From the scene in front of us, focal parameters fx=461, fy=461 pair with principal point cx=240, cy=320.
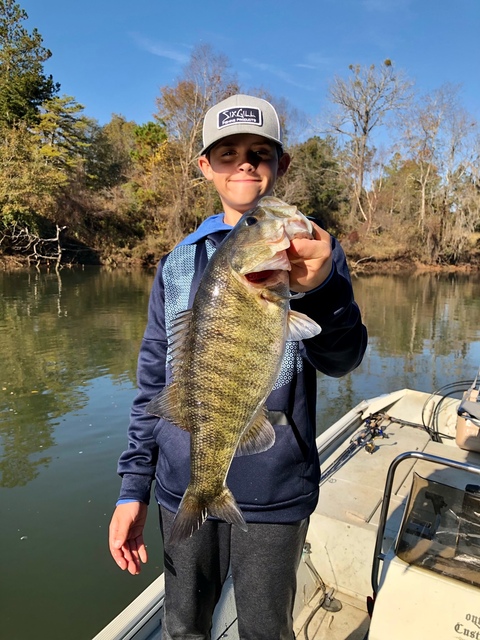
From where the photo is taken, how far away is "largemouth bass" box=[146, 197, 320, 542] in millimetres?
1407

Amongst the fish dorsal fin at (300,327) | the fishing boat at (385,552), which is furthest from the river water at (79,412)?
the fish dorsal fin at (300,327)

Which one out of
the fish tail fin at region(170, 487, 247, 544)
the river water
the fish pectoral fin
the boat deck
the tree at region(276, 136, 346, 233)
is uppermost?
the tree at region(276, 136, 346, 233)

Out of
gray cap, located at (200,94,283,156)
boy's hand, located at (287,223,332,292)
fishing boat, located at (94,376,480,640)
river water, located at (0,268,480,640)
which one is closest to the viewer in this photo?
boy's hand, located at (287,223,332,292)

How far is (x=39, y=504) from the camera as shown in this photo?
18.2 ft

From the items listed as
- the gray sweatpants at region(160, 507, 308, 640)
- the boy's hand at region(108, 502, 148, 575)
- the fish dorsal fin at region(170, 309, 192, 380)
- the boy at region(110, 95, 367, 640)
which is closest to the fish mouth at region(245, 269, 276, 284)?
the boy at region(110, 95, 367, 640)

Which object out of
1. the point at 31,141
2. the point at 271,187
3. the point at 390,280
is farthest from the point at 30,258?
the point at 271,187

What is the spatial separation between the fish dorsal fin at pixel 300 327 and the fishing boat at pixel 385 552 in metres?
1.37

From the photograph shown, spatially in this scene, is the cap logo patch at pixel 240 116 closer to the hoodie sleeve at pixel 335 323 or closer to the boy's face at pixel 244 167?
the boy's face at pixel 244 167

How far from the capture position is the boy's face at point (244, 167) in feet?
6.43

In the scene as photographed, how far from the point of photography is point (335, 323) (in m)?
1.59

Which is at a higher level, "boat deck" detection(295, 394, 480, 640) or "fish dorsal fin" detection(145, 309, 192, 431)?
"fish dorsal fin" detection(145, 309, 192, 431)

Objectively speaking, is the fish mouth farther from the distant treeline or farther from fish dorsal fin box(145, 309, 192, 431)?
the distant treeline

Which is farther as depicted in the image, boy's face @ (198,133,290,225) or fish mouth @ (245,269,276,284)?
boy's face @ (198,133,290,225)

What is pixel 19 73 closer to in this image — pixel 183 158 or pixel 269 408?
pixel 183 158
